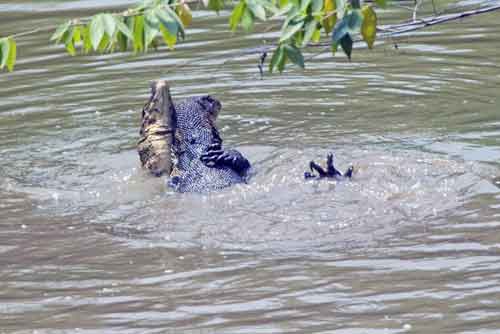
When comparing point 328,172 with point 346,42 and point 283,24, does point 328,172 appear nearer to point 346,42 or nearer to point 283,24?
Answer: point 283,24

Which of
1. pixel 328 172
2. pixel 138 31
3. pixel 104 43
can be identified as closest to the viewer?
pixel 138 31

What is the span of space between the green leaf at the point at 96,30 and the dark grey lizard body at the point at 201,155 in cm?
443

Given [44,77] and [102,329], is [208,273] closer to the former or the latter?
[102,329]

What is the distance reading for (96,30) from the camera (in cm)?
561

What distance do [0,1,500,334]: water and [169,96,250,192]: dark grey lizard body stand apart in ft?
0.63

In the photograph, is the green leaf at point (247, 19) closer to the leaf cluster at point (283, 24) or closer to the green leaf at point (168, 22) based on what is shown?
the leaf cluster at point (283, 24)

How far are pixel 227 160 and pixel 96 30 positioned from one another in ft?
15.6

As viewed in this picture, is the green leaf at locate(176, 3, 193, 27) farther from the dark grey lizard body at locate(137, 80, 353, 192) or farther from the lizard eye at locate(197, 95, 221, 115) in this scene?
the lizard eye at locate(197, 95, 221, 115)

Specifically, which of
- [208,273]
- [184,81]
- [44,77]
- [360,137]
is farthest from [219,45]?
[208,273]

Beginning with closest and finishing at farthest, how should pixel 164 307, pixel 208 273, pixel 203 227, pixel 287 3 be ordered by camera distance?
pixel 287 3 < pixel 164 307 < pixel 208 273 < pixel 203 227

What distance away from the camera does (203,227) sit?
8.95m

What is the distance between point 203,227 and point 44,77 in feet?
20.3

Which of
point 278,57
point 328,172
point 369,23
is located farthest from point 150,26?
point 328,172

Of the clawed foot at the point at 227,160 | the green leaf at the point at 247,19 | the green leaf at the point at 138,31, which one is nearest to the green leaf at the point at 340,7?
the green leaf at the point at 247,19
